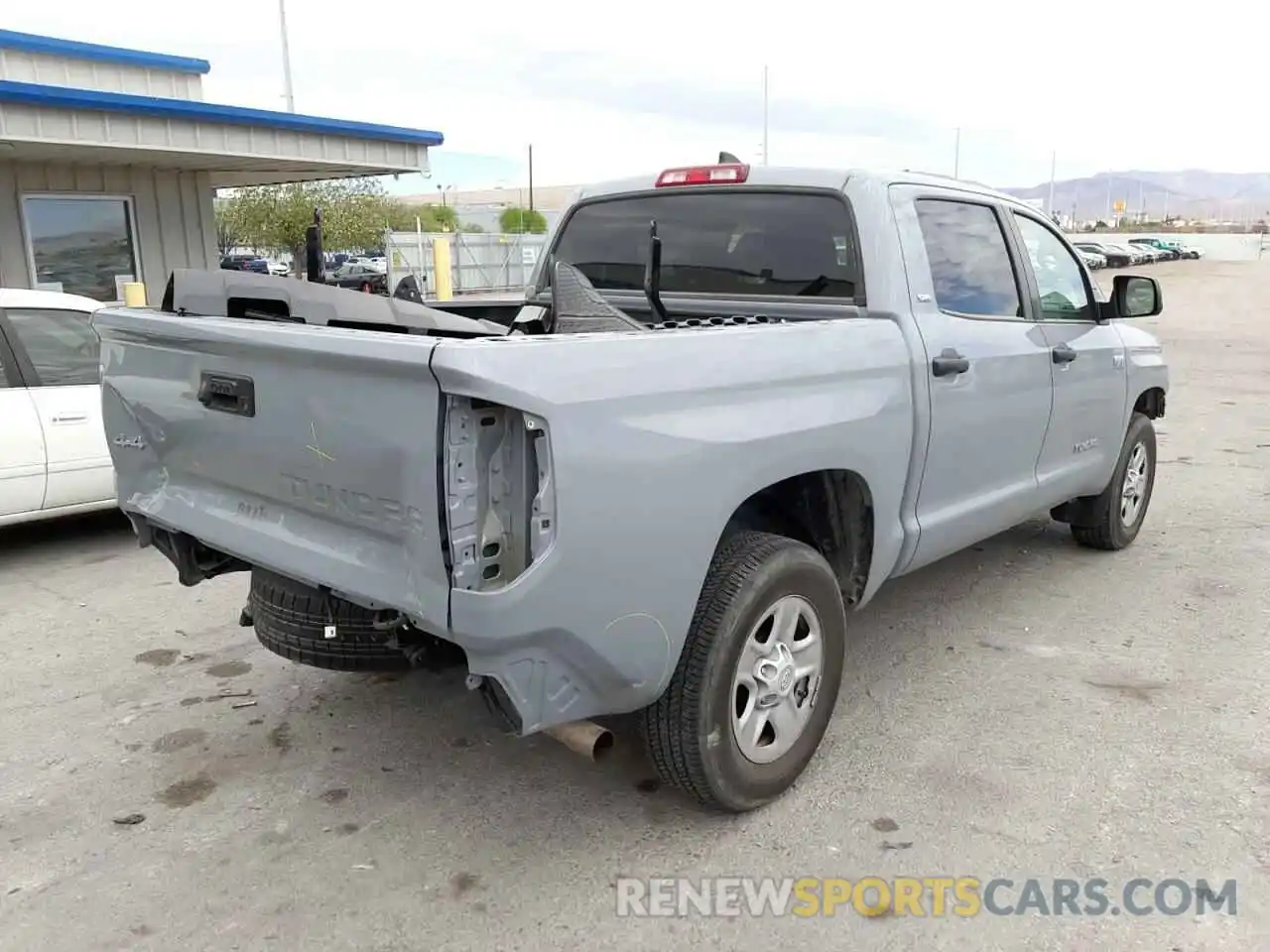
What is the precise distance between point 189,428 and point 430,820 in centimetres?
143

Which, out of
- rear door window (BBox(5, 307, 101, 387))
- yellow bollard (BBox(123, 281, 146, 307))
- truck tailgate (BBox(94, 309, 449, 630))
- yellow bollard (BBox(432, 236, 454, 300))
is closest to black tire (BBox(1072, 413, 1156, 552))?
truck tailgate (BBox(94, 309, 449, 630))

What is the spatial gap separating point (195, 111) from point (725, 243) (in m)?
9.21

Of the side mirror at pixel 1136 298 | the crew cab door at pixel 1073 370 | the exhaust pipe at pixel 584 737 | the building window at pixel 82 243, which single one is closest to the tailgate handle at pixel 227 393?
the exhaust pipe at pixel 584 737

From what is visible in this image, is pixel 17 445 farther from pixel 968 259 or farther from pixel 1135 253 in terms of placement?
pixel 1135 253

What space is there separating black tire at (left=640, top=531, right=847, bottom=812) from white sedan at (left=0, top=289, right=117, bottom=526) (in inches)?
159

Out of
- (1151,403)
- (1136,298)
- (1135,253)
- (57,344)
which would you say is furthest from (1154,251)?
(57,344)

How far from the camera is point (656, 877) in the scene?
296cm

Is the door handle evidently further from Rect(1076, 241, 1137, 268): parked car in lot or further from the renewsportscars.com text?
Rect(1076, 241, 1137, 268): parked car in lot

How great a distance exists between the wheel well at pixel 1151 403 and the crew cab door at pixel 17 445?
618cm

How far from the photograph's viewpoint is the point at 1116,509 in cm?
585

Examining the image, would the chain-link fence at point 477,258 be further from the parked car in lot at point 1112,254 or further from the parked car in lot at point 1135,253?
the parked car in lot at point 1135,253

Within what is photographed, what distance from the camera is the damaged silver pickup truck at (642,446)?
2.49 meters

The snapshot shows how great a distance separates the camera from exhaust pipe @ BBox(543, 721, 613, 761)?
9.75 ft

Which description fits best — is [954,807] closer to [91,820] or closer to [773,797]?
[773,797]
